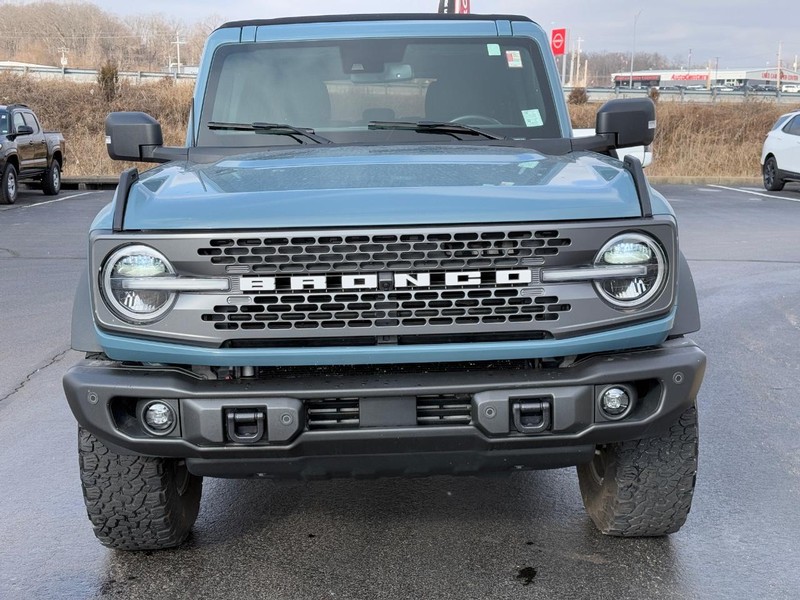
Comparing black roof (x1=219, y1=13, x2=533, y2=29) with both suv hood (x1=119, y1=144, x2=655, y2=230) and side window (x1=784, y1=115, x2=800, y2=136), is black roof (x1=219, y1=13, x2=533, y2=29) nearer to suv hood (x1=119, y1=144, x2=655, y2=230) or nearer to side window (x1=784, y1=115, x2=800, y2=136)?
suv hood (x1=119, y1=144, x2=655, y2=230)

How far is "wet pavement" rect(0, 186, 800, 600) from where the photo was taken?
3.28 meters

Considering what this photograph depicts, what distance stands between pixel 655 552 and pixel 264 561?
1.42 m

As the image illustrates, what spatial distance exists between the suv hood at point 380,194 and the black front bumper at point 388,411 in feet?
1.52

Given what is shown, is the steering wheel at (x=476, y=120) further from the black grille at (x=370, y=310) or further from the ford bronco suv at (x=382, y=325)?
the black grille at (x=370, y=310)

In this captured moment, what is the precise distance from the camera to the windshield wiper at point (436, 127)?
4137mm

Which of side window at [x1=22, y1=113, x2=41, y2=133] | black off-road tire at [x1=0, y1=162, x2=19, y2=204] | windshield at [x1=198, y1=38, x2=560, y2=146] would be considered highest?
windshield at [x1=198, y1=38, x2=560, y2=146]

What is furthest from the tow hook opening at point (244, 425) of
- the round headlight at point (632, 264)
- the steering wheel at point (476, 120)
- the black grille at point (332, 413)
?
the steering wheel at point (476, 120)

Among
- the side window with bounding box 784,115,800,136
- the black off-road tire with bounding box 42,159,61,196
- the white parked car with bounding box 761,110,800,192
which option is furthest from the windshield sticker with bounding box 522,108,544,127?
the black off-road tire with bounding box 42,159,61,196

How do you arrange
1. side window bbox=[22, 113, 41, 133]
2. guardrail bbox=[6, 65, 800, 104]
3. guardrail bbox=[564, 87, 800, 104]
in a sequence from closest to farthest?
1. side window bbox=[22, 113, 41, 133]
2. guardrail bbox=[564, 87, 800, 104]
3. guardrail bbox=[6, 65, 800, 104]

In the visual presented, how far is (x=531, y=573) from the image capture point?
11.0 feet

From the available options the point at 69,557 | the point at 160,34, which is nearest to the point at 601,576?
the point at 69,557

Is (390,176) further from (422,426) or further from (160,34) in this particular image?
(160,34)

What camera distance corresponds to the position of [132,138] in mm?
4297

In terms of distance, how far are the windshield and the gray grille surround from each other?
146 cm
